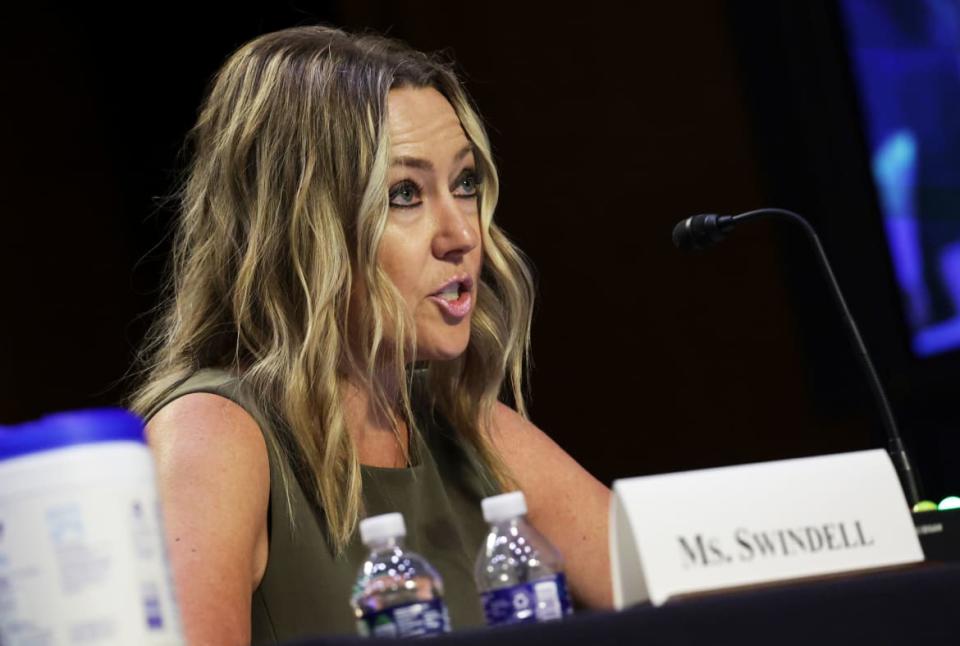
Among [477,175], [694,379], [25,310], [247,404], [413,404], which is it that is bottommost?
[694,379]

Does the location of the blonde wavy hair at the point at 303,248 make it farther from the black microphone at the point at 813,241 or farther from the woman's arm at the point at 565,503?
the black microphone at the point at 813,241

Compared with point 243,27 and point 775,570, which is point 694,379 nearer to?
point 243,27

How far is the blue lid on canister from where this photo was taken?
64 cm

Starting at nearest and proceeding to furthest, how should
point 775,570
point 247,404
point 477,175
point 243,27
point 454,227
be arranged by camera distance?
point 775,570 < point 247,404 < point 454,227 < point 477,175 < point 243,27

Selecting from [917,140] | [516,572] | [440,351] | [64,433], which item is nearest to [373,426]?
[440,351]

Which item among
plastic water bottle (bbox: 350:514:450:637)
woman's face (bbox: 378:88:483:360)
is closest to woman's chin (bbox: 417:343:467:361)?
woman's face (bbox: 378:88:483:360)

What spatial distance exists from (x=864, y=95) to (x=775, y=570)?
106 inches

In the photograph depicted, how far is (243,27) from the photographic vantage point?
13.4ft

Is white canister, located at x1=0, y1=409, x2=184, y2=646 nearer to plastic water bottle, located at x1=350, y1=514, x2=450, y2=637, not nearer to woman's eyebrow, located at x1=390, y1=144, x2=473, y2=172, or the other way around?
plastic water bottle, located at x1=350, y1=514, x2=450, y2=637

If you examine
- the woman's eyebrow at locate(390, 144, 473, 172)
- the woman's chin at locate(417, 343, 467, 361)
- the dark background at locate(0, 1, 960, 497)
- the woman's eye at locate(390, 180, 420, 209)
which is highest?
the woman's eyebrow at locate(390, 144, 473, 172)

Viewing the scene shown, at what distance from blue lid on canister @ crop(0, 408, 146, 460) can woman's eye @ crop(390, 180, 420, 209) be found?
102 centimetres

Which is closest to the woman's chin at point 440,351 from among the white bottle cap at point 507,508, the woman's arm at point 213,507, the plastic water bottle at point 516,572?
the woman's arm at point 213,507

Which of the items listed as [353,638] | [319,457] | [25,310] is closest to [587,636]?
[353,638]

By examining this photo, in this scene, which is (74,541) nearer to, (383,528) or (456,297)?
(383,528)
